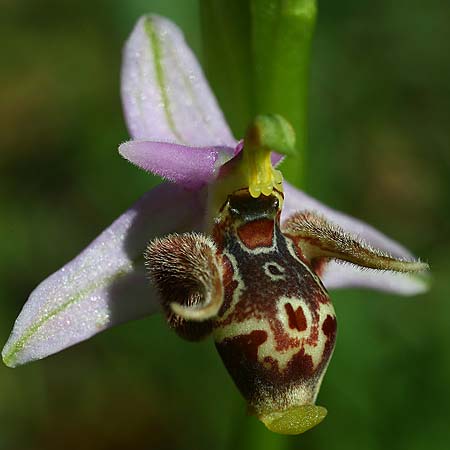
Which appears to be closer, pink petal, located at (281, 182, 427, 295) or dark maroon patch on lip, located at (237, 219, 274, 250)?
dark maroon patch on lip, located at (237, 219, 274, 250)

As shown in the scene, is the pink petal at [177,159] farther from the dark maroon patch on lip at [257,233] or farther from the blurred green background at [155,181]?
the blurred green background at [155,181]

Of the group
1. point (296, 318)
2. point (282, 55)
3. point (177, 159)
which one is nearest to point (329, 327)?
point (296, 318)

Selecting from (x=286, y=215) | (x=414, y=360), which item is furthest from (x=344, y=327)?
(x=286, y=215)

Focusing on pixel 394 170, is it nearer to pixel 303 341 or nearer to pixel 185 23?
pixel 185 23

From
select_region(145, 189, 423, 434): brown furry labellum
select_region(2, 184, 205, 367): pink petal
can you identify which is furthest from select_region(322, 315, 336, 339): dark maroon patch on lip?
select_region(2, 184, 205, 367): pink petal

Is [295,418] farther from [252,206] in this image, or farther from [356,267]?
[356,267]

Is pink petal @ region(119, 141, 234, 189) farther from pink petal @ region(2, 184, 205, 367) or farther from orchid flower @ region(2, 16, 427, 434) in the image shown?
pink petal @ region(2, 184, 205, 367)
